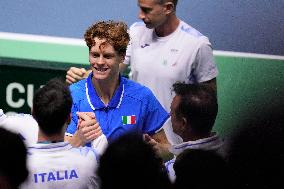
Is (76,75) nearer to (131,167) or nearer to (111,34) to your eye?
(111,34)

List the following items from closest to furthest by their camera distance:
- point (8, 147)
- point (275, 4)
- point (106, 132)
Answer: point (8, 147) → point (106, 132) → point (275, 4)

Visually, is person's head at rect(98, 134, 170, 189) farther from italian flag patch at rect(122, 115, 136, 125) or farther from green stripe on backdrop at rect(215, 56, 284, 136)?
green stripe on backdrop at rect(215, 56, 284, 136)

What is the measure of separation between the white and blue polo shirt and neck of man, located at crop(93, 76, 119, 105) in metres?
0.02

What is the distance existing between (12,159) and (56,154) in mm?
347

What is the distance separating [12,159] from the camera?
2830 mm

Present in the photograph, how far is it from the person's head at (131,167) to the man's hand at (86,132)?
2.70ft

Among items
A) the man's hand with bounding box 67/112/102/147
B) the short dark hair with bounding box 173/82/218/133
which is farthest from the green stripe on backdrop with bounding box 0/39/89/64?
the man's hand with bounding box 67/112/102/147

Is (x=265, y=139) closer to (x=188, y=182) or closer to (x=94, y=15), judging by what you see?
(x=94, y=15)

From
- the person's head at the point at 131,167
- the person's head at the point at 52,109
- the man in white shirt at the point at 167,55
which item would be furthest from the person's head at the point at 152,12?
the person's head at the point at 131,167

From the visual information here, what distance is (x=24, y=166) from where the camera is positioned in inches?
114

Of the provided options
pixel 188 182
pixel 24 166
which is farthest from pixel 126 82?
pixel 188 182

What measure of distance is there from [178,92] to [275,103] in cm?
128

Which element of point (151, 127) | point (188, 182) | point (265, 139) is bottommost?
point (265, 139)

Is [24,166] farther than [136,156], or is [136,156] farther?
[24,166]
